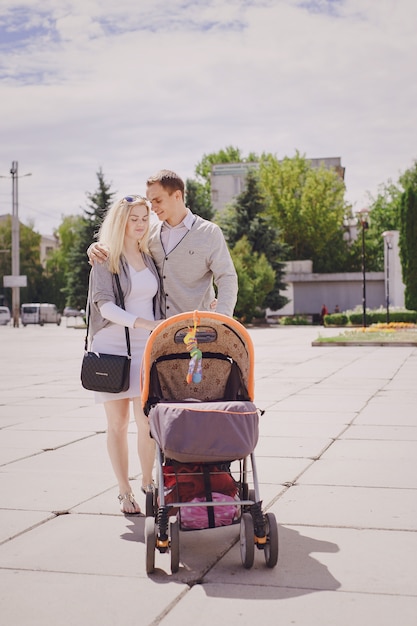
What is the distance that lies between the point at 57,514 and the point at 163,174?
2.08m

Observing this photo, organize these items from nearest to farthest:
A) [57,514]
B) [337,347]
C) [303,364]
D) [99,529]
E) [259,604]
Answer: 1. [259,604]
2. [99,529]
3. [57,514]
4. [303,364]
5. [337,347]

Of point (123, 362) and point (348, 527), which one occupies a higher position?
point (123, 362)

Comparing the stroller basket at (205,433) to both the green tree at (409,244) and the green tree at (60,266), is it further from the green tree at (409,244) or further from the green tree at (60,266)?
the green tree at (60,266)

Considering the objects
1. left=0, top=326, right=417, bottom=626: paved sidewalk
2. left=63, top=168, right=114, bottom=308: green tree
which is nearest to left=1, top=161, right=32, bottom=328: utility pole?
left=63, top=168, right=114, bottom=308: green tree

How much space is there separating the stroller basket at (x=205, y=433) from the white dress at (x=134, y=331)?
109 centimetres

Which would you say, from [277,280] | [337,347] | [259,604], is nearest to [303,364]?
[337,347]

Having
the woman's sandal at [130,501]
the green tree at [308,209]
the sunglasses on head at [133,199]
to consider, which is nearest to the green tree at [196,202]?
the green tree at [308,209]

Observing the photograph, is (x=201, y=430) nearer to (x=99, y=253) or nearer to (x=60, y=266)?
(x=99, y=253)

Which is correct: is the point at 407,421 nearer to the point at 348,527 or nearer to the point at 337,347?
the point at 348,527

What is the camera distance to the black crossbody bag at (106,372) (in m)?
5.04

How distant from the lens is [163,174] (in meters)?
5.18

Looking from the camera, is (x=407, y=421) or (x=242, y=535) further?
(x=407, y=421)

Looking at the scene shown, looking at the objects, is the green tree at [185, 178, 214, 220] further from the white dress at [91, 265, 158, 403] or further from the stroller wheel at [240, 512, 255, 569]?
the stroller wheel at [240, 512, 255, 569]

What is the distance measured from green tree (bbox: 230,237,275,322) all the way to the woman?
143 feet
